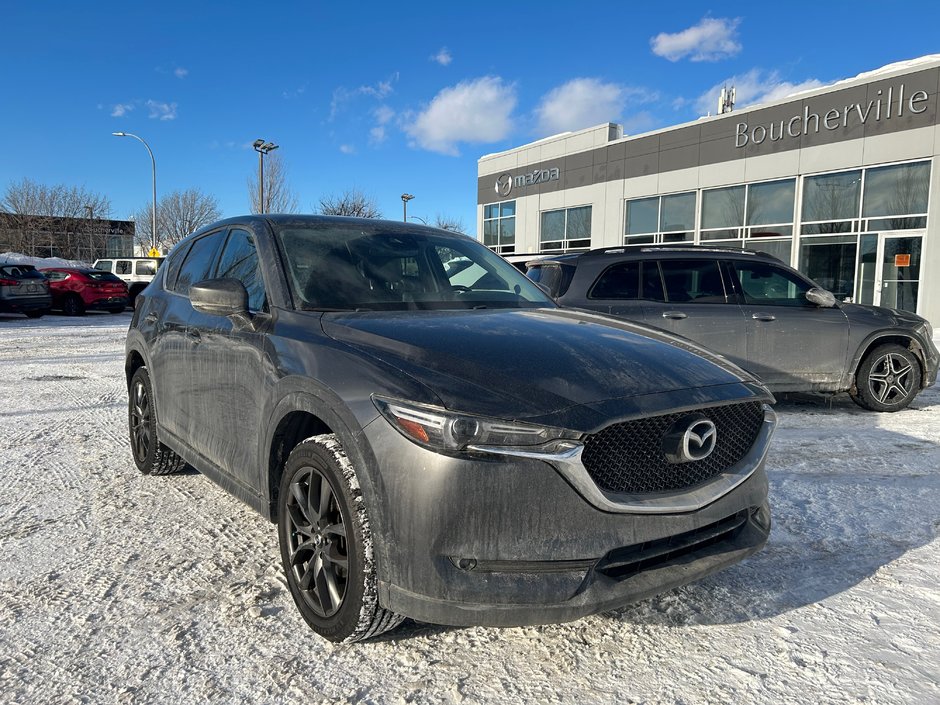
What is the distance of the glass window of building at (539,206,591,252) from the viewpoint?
26.2 metres

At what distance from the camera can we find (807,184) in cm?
1847

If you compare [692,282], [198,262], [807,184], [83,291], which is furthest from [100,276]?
[807,184]

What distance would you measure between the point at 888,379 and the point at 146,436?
6.84 meters

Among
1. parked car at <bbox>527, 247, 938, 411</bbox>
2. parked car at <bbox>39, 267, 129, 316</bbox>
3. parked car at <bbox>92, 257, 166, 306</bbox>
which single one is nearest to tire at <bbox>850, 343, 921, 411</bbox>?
parked car at <bbox>527, 247, 938, 411</bbox>

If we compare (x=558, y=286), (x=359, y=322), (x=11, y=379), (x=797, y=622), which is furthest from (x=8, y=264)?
(x=797, y=622)

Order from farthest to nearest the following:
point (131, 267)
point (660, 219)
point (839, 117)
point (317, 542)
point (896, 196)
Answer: point (131, 267) → point (660, 219) → point (839, 117) → point (896, 196) → point (317, 542)

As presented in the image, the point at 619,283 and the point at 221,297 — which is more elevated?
the point at 619,283

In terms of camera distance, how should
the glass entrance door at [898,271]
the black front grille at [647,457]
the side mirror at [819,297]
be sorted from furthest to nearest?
the glass entrance door at [898,271] → the side mirror at [819,297] → the black front grille at [647,457]

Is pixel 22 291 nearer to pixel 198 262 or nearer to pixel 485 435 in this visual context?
pixel 198 262

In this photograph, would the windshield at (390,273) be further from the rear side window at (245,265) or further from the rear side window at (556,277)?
the rear side window at (556,277)

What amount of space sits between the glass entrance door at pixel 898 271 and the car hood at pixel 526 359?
647 inches

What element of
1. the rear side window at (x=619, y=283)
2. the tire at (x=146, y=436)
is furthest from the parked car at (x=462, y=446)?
the rear side window at (x=619, y=283)

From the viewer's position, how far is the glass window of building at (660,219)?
72.2 feet

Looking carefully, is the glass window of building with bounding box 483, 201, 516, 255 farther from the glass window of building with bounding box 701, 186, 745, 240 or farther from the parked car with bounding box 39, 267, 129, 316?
the parked car with bounding box 39, 267, 129, 316
